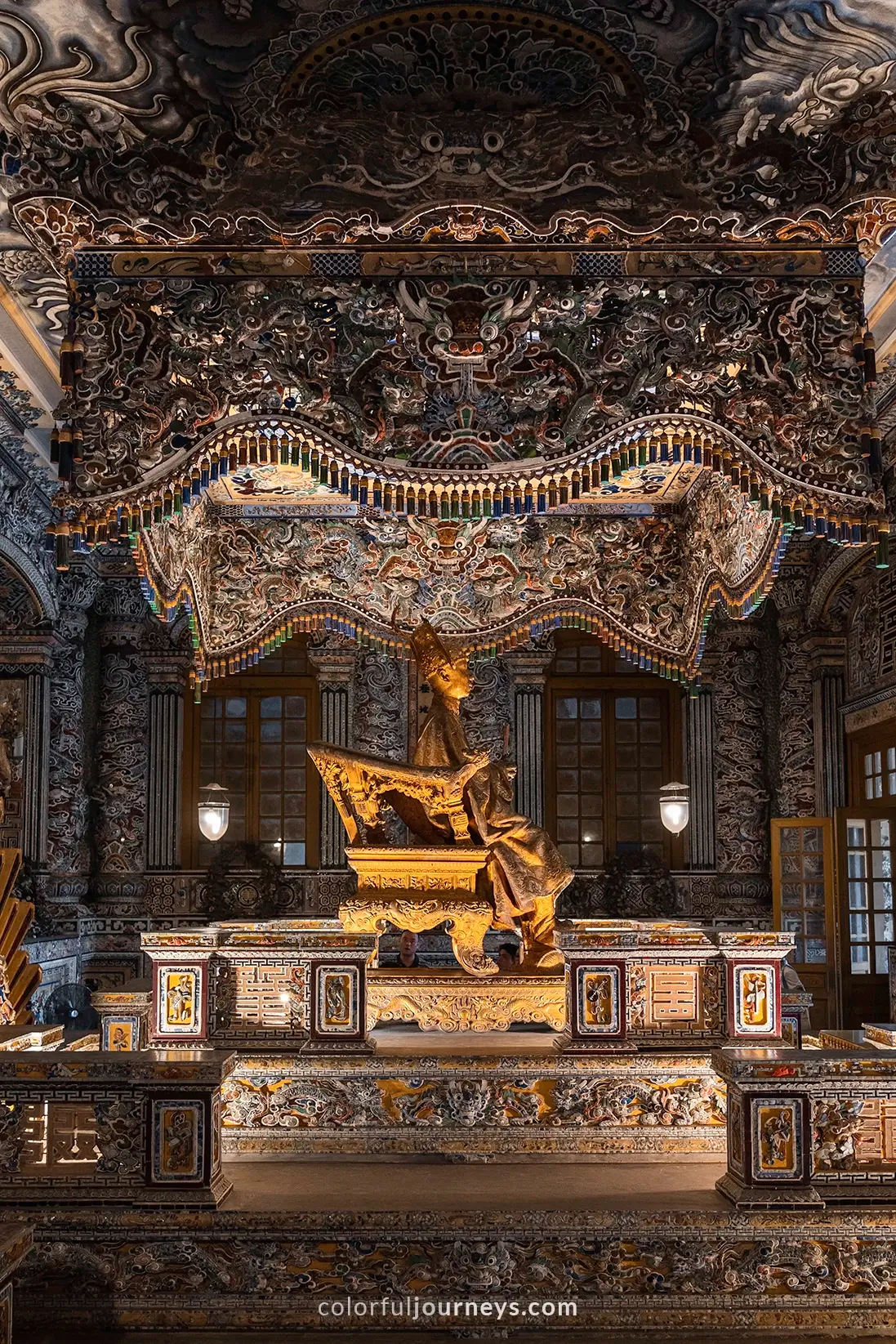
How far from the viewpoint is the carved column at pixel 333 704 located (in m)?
12.2

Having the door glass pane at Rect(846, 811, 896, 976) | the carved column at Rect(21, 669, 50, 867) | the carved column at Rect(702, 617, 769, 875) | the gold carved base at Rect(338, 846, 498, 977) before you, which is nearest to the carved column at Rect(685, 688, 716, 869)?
the carved column at Rect(702, 617, 769, 875)

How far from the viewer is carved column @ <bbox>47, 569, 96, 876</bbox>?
11.4m

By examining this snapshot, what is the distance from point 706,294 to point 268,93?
1.75 meters

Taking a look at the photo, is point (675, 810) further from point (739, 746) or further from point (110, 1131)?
point (110, 1131)

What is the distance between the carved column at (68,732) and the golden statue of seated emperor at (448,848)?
495cm

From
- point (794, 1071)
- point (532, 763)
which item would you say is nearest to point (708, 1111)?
point (794, 1071)

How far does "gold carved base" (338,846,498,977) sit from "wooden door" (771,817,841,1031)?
529 centimetres

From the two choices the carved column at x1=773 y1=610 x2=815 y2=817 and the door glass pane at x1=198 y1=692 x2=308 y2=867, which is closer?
the carved column at x1=773 y1=610 x2=815 y2=817

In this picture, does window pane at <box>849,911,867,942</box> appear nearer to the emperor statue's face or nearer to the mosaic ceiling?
the emperor statue's face

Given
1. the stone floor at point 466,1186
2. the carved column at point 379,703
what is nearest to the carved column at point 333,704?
the carved column at point 379,703

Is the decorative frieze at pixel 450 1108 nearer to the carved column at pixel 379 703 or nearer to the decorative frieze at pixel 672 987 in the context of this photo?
the decorative frieze at pixel 672 987

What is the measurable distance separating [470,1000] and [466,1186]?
1577mm

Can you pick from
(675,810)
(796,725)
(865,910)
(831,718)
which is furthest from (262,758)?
(865,910)

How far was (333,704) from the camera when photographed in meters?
12.3
